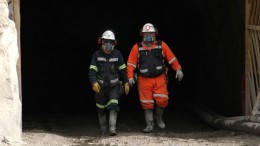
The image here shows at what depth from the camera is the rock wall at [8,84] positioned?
322 inches

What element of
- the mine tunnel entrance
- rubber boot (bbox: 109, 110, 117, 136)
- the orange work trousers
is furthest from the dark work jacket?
the mine tunnel entrance

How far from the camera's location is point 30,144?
8586 millimetres

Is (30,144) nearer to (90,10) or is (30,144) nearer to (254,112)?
(254,112)

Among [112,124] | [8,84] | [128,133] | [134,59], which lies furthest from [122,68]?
[8,84]

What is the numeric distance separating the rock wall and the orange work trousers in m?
2.55

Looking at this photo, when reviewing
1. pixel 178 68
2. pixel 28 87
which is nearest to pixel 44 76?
pixel 28 87

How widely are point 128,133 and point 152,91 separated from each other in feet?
2.75

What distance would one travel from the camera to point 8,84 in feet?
27.5

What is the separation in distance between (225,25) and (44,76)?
6.71 metres

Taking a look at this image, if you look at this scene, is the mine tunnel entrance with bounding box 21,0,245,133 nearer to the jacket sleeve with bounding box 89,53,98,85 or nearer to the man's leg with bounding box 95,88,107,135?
the man's leg with bounding box 95,88,107,135

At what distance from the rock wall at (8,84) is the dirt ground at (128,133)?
1.08 ft

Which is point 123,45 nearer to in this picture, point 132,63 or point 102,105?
point 132,63

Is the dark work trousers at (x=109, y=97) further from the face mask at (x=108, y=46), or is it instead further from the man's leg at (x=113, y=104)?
the face mask at (x=108, y=46)

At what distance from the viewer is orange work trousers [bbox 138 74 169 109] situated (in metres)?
10.7
